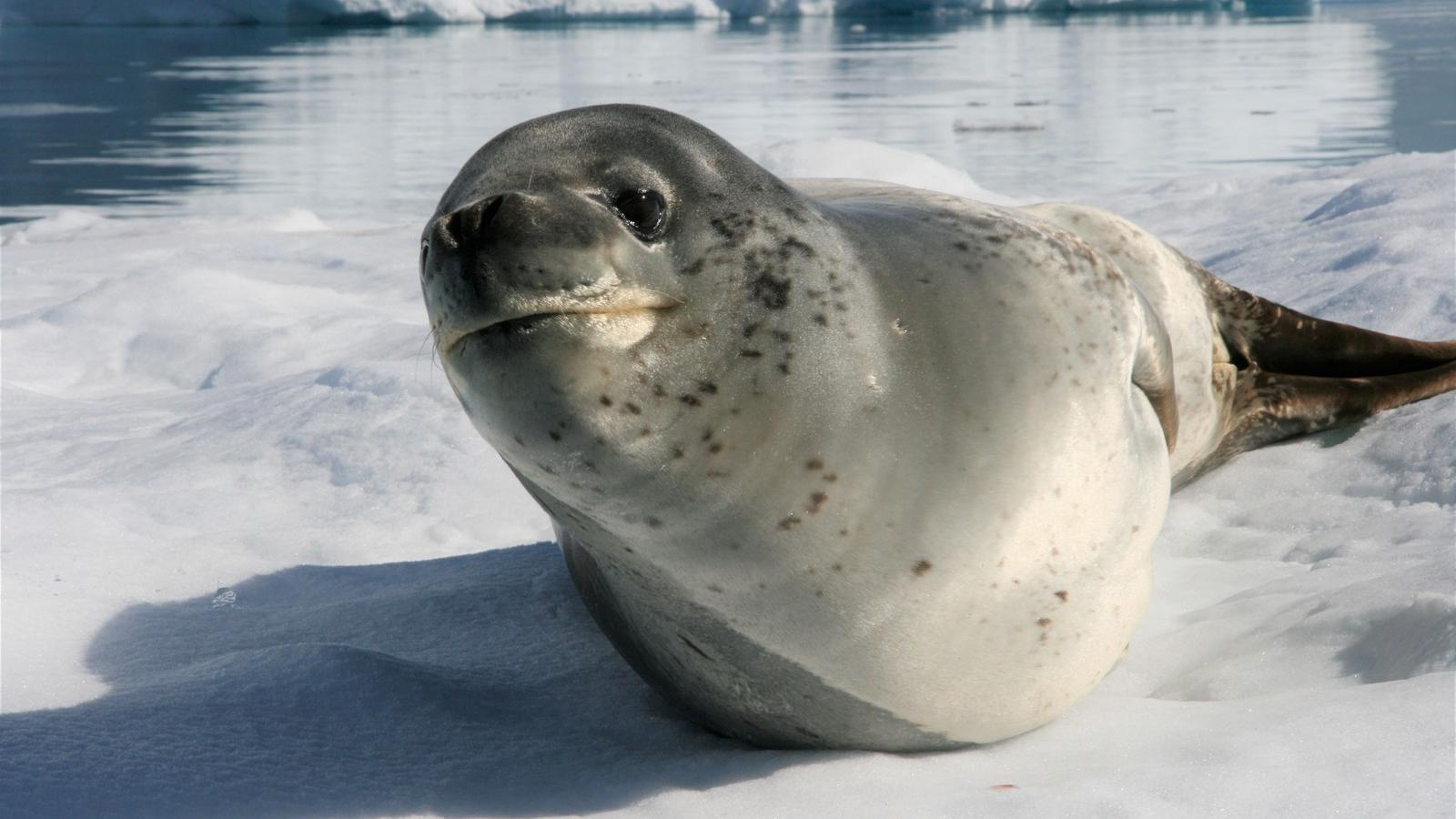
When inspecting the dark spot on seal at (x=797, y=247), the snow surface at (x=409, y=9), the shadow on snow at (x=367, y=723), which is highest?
the snow surface at (x=409, y=9)

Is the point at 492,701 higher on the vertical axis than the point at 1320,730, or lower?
lower

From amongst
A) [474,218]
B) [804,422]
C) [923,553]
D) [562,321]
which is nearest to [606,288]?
[562,321]

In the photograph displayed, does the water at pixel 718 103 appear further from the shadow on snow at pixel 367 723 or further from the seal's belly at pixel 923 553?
the seal's belly at pixel 923 553

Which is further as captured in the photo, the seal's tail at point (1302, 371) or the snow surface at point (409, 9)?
the snow surface at point (409, 9)

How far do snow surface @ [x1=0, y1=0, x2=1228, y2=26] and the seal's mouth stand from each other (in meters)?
36.7

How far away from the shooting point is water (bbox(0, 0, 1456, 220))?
10.3 m

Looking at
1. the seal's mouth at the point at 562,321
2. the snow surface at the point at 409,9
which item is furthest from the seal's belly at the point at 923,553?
the snow surface at the point at 409,9

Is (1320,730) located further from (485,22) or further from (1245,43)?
(485,22)

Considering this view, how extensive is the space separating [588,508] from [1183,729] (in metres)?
0.91

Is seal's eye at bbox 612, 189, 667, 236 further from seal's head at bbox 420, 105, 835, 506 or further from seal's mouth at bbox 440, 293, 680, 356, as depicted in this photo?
seal's mouth at bbox 440, 293, 680, 356

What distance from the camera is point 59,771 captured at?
202 centimetres

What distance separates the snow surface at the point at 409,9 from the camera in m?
37.4

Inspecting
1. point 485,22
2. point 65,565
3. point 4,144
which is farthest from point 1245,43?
point 65,565

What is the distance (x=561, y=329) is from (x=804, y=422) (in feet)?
1.29
